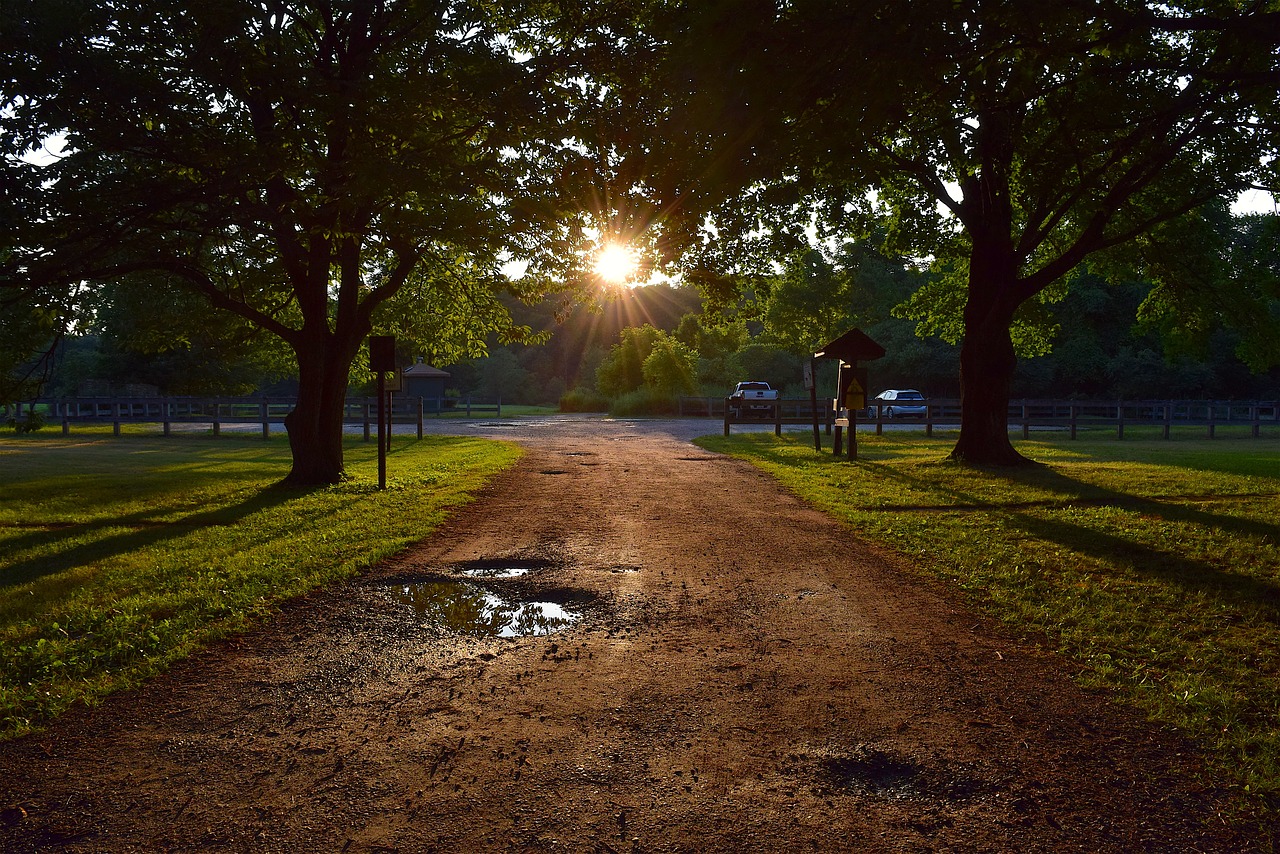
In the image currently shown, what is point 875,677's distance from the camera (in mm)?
4496

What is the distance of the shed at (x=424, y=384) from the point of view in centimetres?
5641

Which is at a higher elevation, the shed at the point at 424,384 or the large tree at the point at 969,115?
the large tree at the point at 969,115

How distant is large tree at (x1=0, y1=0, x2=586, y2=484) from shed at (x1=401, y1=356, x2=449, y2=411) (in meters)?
44.1

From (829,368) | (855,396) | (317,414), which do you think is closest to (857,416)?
(855,396)

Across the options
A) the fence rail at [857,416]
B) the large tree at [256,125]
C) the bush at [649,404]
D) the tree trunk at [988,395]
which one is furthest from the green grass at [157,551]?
the bush at [649,404]

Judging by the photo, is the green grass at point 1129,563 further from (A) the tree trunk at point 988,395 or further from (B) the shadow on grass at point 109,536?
(B) the shadow on grass at point 109,536

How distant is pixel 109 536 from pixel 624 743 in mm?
8086

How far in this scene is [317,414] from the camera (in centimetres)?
1395

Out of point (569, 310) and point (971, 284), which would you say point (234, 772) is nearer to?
point (569, 310)

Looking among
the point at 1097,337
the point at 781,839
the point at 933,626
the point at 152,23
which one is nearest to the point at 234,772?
the point at 781,839

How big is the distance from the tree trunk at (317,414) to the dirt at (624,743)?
8.09 meters

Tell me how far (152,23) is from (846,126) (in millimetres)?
8602

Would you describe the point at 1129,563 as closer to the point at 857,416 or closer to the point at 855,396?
the point at 855,396

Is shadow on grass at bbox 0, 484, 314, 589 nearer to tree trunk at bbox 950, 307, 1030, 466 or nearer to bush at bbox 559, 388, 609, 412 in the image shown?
tree trunk at bbox 950, 307, 1030, 466
